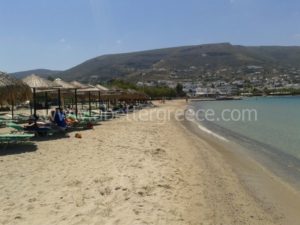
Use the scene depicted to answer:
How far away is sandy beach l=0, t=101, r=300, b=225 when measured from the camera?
6129 millimetres

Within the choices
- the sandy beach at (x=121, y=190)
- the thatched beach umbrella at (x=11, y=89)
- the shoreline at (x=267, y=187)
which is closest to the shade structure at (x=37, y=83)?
the thatched beach umbrella at (x=11, y=89)

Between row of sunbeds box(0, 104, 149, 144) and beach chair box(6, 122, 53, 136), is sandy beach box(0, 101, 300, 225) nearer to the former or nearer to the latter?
row of sunbeds box(0, 104, 149, 144)

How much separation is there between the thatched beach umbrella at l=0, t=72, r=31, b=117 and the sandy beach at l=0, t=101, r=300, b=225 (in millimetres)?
3803

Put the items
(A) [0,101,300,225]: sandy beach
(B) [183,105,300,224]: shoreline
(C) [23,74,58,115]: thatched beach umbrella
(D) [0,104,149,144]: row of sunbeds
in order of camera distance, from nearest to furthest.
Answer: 1. (A) [0,101,300,225]: sandy beach
2. (B) [183,105,300,224]: shoreline
3. (D) [0,104,149,144]: row of sunbeds
4. (C) [23,74,58,115]: thatched beach umbrella

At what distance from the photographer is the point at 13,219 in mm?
5770

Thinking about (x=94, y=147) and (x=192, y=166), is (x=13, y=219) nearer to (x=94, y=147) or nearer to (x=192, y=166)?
(x=192, y=166)

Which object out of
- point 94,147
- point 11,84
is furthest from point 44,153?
point 11,84

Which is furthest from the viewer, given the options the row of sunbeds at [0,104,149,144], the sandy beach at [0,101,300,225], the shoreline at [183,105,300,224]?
the row of sunbeds at [0,104,149,144]

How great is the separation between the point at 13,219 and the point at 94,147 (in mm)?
6918

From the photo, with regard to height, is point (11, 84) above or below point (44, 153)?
above

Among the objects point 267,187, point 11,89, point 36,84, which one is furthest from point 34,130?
point 267,187

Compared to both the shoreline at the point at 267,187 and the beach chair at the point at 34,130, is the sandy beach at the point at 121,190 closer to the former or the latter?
the shoreline at the point at 267,187

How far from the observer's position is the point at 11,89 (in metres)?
15.0

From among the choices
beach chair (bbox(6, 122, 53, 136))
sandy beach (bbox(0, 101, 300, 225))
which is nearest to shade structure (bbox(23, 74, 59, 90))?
beach chair (bbox(6, 122, 53, 136))
